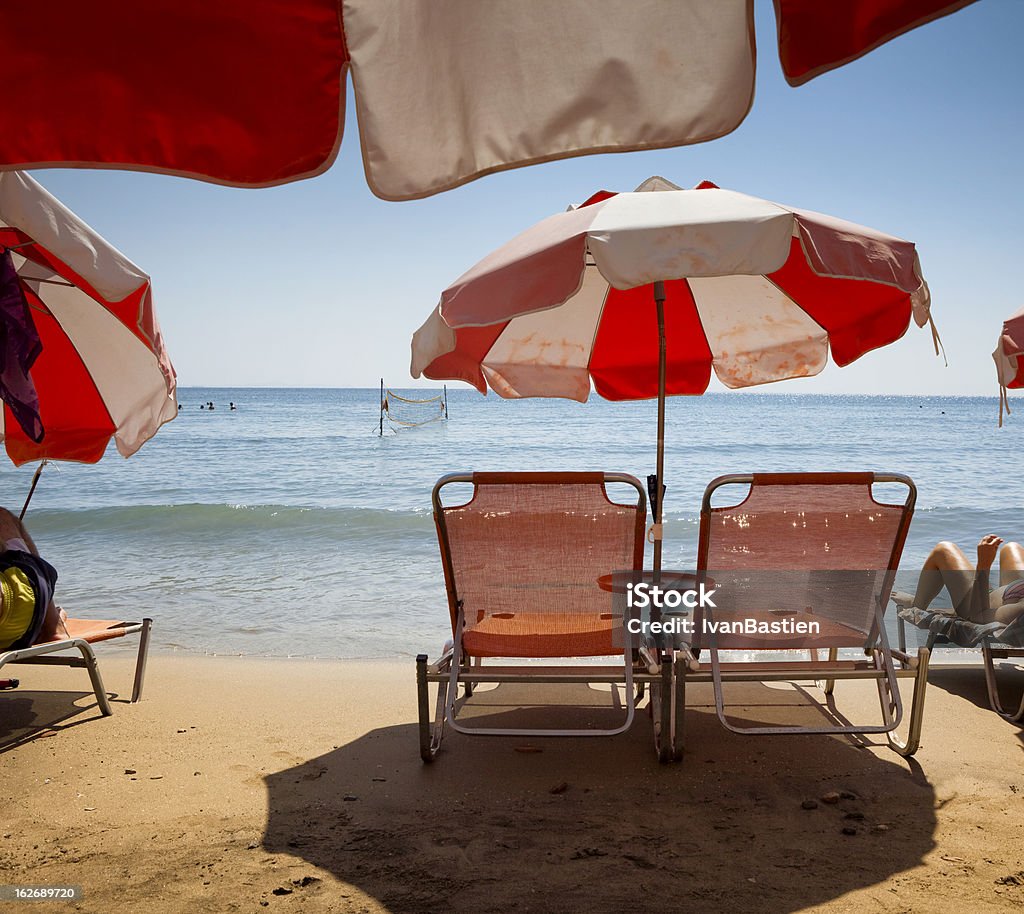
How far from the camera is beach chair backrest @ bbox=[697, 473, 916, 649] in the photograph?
3.53 m

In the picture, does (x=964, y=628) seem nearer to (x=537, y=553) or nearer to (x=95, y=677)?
(x=537, y=553)

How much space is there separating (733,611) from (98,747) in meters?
2.86

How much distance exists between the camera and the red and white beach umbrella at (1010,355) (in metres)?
5.21

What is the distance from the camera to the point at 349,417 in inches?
2082

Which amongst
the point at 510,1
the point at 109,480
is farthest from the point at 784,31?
the point at 109,480

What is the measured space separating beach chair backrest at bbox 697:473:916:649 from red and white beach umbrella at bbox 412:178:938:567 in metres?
0.59

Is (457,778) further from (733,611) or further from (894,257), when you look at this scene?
(894,257)

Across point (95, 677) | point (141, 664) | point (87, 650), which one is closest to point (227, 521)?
point (141, 664)

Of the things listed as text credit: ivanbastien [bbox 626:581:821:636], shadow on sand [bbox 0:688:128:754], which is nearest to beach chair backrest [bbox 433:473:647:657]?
text credit: ivanbastien [bbox 626:581:821:636]

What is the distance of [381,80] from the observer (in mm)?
1683

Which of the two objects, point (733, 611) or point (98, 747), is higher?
point (733, 611)

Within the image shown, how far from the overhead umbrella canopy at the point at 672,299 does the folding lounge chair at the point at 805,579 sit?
0.87 meters

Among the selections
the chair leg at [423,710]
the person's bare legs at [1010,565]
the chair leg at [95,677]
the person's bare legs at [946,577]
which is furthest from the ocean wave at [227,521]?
the chair leg at [423,710]

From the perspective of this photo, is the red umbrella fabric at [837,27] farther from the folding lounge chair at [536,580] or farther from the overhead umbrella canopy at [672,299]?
the folding lounge chair at [536,580]
